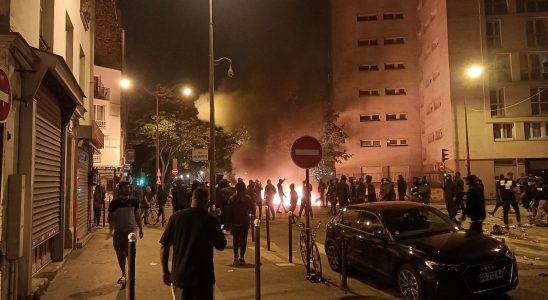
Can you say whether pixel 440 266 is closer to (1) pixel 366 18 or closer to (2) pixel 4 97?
(2) pixel 4 97

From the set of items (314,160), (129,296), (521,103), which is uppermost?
(521,103)

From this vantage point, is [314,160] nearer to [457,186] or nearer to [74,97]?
[74,97]

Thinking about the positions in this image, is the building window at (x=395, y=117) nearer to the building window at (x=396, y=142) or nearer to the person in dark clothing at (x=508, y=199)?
the building window at (x=396, y=142)

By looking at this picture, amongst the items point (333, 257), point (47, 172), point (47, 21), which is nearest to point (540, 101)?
point (333, 257)

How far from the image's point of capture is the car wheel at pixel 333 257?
28.1 ft

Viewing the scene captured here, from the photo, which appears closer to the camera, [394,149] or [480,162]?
[480,162]

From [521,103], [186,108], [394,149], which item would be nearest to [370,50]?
[394,149]

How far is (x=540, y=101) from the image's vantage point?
34062 millimetres

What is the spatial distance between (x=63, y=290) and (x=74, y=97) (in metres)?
3.45

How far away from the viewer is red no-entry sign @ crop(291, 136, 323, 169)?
8.24 meters

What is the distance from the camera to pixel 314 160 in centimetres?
828

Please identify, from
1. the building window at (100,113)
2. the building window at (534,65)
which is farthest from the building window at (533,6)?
the building window at (100,113)

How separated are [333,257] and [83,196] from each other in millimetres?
7633

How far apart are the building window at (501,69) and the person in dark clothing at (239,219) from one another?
101 feet
